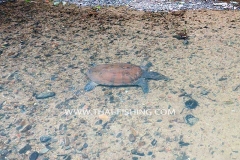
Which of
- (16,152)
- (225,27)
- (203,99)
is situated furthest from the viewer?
(225,27)

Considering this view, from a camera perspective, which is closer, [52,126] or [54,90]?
[52,126]

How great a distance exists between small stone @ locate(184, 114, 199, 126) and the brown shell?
66 centimetres

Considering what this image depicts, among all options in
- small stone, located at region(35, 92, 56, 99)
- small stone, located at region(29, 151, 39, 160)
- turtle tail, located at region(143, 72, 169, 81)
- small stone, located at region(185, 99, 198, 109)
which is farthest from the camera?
turtle tail, located at region(143, 72, 169, 81)

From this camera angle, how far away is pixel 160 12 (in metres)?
4.65

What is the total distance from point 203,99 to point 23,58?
2158 mm

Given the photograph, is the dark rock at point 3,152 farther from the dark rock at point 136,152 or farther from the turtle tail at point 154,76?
the turtle tail at point 154,76

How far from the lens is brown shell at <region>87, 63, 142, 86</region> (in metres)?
3.07

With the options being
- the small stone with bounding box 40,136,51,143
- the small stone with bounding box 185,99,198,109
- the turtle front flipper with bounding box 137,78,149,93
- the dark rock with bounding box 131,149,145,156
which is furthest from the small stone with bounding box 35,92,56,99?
the small stone with bounding box 185,99,198,109

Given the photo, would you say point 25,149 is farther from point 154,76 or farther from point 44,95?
point 154,76

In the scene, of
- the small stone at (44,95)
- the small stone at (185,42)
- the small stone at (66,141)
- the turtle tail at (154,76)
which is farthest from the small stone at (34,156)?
the small stone at (185,42)

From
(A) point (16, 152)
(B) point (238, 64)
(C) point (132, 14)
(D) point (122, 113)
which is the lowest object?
(A) point (16, 152)

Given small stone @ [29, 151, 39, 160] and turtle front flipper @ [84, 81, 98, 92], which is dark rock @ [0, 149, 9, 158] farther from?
turtle front flipper @ [84, 81, 98, 92]

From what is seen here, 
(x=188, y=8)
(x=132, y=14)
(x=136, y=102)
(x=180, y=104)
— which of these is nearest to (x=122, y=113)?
(x=136, y=102)

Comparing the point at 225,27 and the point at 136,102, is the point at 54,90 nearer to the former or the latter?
the point at 136,102
